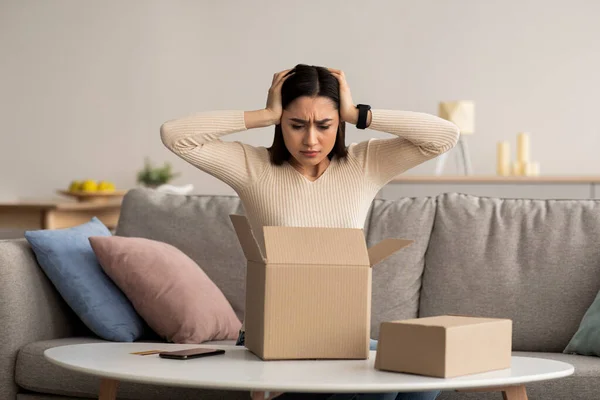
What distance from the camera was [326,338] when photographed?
5.15 feet

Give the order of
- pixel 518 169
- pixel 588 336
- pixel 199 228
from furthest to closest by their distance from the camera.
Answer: pixel 518 169 < pixel 199 228 < pixel 588 336

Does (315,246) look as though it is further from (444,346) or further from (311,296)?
(444,346)

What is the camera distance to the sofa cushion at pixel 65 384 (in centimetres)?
239

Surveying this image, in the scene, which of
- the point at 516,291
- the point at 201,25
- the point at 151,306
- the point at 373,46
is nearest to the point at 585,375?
the point at 516,291

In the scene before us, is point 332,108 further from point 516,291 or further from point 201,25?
point 201,25

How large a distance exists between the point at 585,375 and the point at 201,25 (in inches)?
181

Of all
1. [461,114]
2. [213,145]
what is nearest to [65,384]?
[213,145]

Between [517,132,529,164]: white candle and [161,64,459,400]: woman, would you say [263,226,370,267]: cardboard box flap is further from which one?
[517,132,529,164]: white candle

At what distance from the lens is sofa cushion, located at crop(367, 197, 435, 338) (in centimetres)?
275

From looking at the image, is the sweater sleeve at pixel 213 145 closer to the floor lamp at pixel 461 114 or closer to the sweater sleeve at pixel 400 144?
the sweater sleeve at pixel 400 144

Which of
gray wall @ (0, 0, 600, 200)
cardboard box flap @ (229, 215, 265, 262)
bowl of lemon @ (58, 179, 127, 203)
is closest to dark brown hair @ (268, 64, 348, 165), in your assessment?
cardboard box flap @ (229, 215, 265, 262)

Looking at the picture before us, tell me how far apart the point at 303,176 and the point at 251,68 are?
4285 mm

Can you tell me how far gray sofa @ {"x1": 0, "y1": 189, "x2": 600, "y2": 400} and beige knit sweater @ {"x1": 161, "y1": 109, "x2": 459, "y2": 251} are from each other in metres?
0.68

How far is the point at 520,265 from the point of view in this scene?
→ 2686mm
